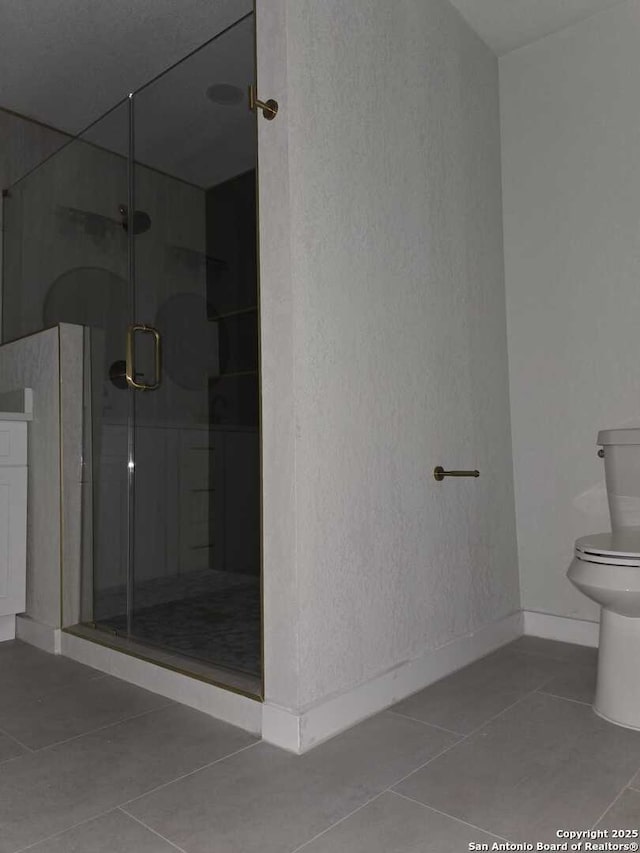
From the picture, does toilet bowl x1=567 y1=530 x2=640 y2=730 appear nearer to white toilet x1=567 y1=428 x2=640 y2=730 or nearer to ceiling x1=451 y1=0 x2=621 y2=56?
white toilet x1=567 y1=428 x2=640 y2=730

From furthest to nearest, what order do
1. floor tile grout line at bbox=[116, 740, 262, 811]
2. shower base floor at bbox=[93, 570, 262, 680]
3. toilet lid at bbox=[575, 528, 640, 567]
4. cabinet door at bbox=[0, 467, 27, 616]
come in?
cabinet door at bbox=[0, 467, 27, 616] < shower base floor at bbox=[93, 570, 262, 680] < toilet lid at bbox=[575, 528, 640, 567] < floor tile grout line at bbox=[116, 740, 262, 811]

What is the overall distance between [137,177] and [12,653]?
1.82m

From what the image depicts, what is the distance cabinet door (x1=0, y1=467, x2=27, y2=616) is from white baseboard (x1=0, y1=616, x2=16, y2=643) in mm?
73

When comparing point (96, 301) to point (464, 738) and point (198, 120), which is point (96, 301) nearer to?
point (198, 120)

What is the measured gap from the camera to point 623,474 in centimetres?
219

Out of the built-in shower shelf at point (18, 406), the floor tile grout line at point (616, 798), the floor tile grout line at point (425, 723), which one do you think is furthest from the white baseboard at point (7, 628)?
the floor tile grout line at point (616, 798)

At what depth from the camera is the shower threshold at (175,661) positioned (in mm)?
1796

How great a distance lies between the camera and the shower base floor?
6.56ft

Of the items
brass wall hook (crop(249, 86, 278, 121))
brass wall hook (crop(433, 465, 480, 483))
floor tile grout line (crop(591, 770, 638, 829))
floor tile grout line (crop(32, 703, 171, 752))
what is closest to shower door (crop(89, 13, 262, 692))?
floor tile grout line (crop(32, 703, 171, 752))

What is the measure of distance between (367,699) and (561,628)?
1027 millimetres

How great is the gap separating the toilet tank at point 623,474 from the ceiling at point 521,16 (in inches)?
60.8

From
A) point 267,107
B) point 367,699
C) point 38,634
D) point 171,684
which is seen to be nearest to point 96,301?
point 267,107

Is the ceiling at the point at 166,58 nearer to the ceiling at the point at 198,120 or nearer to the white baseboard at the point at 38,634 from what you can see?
the ceiling at the point at 198,120

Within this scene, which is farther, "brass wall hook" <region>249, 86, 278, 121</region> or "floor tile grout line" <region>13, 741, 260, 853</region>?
"brass wall hook" <region>249, 86, 278, 121</region>
